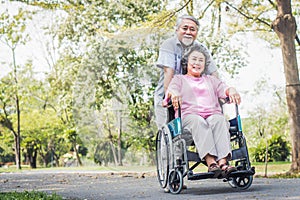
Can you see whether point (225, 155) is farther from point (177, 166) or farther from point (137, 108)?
point (137, 108)

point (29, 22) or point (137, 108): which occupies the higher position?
point (29, 22)

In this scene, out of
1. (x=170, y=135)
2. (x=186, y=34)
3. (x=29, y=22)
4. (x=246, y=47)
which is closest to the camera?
(x=170, y=135)

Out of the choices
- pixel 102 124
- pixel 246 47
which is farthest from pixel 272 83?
pixel 102 124

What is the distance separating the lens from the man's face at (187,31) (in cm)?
475

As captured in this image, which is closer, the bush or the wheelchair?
the wheelchair

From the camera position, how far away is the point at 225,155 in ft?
13.6

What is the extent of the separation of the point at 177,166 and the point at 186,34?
1198 millimetres

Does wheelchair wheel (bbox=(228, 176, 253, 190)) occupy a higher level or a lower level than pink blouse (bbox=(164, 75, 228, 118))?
lower

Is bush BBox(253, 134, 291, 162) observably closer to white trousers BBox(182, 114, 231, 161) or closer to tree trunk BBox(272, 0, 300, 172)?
tree trunk BBox(272, 0, 300, 172)

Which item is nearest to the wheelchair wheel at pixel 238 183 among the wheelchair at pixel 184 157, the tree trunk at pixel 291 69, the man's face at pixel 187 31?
the wheelchair at pixel 184 157

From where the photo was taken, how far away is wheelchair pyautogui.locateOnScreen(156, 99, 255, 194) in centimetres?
416

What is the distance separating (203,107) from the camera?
4328mm

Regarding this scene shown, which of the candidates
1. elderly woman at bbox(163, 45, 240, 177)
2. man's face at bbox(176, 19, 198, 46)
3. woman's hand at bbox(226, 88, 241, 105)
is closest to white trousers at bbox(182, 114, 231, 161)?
elderly woman at bbox(163, 45, 240, 177)

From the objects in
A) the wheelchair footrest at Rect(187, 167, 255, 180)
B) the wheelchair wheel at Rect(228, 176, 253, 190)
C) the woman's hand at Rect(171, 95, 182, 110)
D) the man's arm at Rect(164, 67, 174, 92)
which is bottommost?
the wheelchair wheel at Rect(228, 176, 253, 190)
